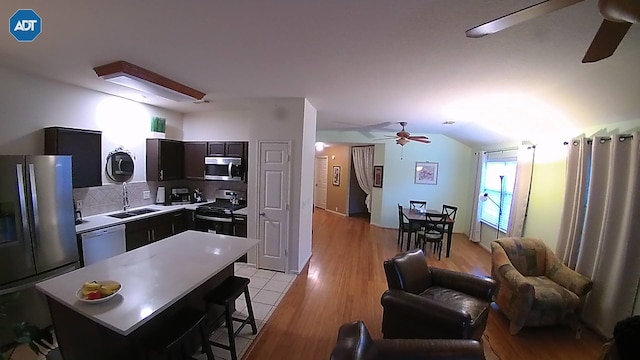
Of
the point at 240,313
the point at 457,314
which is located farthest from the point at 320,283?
the point at 457,314

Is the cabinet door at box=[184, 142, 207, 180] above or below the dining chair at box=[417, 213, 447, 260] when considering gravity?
above

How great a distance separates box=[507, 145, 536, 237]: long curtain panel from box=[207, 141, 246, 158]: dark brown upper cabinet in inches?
187

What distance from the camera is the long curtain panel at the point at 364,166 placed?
756 centimetres

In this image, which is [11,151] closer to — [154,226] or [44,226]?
[44,226]

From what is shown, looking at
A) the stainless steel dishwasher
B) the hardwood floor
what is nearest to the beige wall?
the hardwood floor

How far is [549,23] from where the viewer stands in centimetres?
154

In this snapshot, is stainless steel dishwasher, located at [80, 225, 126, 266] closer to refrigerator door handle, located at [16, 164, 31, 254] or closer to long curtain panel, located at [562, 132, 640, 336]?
refrigerator door handle, located at [16, 164, 31, 254]

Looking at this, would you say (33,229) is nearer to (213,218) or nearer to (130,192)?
(130,192)

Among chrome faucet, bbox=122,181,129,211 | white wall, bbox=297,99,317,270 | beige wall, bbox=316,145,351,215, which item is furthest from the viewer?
beige wall, bbox=316,145,351,215

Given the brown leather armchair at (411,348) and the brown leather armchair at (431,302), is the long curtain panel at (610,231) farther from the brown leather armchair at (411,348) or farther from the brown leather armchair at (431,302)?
the brown leather armchair at (411,348)

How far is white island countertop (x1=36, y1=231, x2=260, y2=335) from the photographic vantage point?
4.41 feet

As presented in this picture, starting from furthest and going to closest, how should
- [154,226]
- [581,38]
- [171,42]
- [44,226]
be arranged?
[154,226]
[44,226]
[171,42]
[581,38]

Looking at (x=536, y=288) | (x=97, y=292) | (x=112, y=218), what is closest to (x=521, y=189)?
(x=536, y=288)

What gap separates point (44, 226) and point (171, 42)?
7.13 feet
